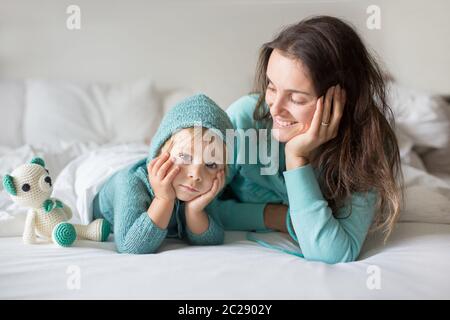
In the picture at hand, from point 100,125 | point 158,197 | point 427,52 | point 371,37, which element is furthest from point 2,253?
point 427,52

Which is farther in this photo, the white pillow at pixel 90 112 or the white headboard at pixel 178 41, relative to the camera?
the white headboard at pixel 178 41

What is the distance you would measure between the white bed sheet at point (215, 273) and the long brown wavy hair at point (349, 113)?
14 centimetres

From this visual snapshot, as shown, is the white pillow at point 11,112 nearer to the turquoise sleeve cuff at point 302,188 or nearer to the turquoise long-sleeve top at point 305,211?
the turquoise long-sleeve top at point 305,211

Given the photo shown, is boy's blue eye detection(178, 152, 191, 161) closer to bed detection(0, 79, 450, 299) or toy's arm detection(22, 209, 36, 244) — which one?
bed detection(0, 79, 450, 299)

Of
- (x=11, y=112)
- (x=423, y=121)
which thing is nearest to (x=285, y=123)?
(x=423, y=121)

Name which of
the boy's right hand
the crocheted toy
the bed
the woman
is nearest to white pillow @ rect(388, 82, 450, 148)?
the bed

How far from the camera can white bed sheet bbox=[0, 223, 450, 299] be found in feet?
3.09

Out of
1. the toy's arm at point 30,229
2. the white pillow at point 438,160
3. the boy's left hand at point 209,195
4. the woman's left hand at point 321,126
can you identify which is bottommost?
the white pillow at point 438,160

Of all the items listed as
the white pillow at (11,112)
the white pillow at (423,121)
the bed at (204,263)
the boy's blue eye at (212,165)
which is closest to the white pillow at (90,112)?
the white pillow at (11,112)

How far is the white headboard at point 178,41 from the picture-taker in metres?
2.28

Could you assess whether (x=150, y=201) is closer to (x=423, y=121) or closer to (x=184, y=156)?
(x=184, y=156)

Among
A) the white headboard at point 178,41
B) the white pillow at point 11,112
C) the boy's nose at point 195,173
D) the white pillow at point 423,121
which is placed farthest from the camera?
the white headboard at point 178,41

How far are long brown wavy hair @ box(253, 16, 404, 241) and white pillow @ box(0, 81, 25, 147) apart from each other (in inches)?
51.4

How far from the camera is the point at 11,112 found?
216 cm
